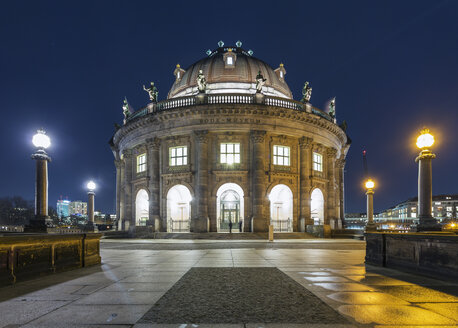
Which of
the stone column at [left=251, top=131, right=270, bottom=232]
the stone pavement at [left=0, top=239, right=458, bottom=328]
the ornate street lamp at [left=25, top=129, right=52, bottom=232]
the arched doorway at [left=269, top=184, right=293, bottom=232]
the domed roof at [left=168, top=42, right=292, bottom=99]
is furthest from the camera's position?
the domed roof at [left=168, top=42, right=292, bottom=99]

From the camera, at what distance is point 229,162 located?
33.1 meters

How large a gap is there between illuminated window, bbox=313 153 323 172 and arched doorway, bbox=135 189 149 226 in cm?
2000

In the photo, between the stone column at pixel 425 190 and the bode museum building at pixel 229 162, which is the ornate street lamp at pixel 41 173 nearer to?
the stone column at pixel 425 190

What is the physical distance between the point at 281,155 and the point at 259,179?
14.3 feet

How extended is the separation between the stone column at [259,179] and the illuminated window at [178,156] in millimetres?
7251

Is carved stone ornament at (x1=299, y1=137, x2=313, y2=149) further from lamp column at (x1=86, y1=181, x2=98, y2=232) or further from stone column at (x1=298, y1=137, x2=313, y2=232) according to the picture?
lamp column at (x1=86, y1=181, x2=98, y2=232)

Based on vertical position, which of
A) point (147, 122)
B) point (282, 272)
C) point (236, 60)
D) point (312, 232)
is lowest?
point (312, 232)

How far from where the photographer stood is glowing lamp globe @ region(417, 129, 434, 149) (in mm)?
12984

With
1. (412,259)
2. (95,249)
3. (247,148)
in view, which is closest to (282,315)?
(412,259)

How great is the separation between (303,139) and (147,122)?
1733cm

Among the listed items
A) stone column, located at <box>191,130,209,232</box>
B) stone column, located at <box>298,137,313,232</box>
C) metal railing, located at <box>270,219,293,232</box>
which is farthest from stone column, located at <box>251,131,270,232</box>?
stone column, located at <box>191,130,209,232</box>

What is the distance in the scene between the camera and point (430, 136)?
513 inches

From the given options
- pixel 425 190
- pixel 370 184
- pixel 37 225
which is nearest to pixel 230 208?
pixel 370 184

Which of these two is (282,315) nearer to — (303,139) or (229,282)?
(229,282)
